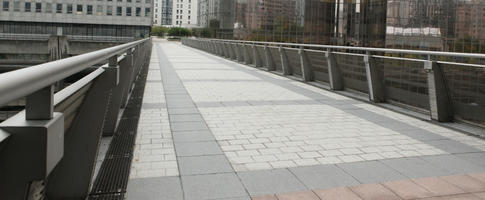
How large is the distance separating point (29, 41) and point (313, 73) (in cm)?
4760

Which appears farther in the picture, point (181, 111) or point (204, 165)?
point (181, 111)

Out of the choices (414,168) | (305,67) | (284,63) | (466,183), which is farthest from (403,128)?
(284,63)

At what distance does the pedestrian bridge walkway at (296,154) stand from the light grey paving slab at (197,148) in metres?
0.01

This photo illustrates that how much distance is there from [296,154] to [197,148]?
1110 mm

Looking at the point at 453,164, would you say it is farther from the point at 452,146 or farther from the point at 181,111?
the point at 181,111

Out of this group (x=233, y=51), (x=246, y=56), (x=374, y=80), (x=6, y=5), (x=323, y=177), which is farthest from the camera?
(x=6, y=5)

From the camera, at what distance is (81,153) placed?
9.74 feet

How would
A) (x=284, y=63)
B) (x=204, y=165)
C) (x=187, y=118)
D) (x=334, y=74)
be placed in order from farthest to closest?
1. (x=284, y=63)
2. (x=334, y=74)
3. (x=187, y=118)
4. (x=204, y=165)

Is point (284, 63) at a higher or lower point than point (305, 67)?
higher

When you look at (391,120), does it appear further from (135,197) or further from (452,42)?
(452,42)

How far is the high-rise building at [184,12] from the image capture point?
175125 mm

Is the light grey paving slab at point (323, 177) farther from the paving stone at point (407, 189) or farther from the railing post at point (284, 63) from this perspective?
the railing post at point (284, 63)

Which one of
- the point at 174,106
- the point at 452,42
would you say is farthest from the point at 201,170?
the point at 452,42

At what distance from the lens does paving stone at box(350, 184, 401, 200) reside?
3.38 meters
